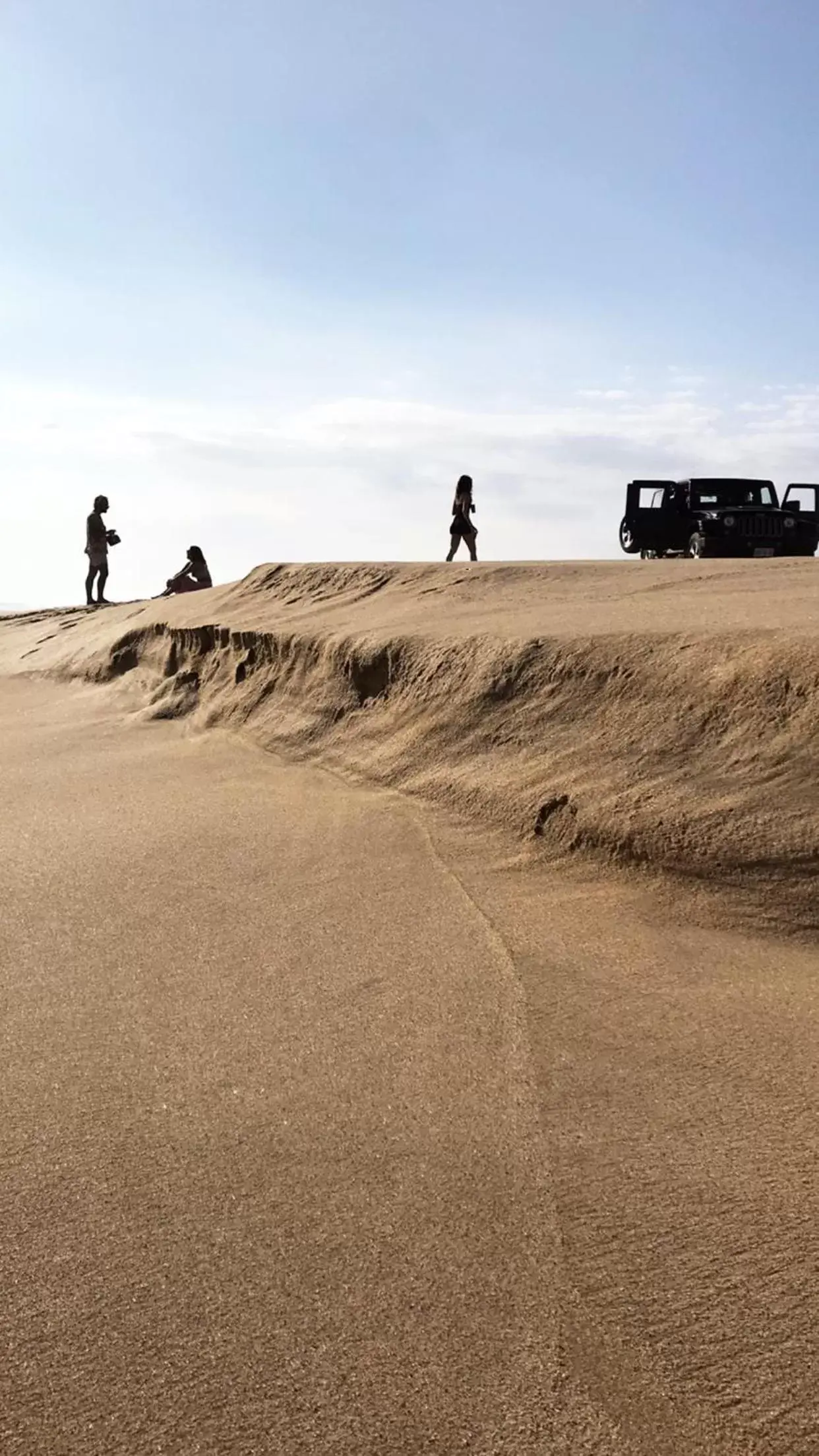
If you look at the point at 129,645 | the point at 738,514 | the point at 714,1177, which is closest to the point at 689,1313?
the point at 714,1177

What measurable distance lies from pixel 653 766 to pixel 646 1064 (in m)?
1.25

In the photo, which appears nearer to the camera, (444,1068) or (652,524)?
(444,1068)

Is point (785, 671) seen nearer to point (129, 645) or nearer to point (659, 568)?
point (659, 568)

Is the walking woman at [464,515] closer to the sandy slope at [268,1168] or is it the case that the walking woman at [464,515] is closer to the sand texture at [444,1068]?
the sand texture at [444,1068]

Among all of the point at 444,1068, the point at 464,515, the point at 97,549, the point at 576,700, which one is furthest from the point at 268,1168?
the point at 97,549

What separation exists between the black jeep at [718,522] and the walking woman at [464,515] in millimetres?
3364

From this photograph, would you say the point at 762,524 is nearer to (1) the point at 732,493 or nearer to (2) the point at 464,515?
(1) the point at 732,493

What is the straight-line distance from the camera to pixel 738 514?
13320 mm

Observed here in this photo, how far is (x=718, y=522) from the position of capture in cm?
1331

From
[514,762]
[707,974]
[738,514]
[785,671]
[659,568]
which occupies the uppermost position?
[738,514]

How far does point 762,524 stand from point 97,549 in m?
7.82

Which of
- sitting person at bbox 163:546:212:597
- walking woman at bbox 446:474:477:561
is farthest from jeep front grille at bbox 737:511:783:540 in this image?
sitting person at bbox 163:546:212:597

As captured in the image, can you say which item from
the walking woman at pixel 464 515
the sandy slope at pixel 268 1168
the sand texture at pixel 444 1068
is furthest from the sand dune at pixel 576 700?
the walking woman at pixel 464 515

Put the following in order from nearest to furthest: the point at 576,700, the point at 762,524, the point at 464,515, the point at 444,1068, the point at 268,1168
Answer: the point at 268,1168 < the point at 444,1068 < the point at 576,700 < the point at 464,515 < the point at 762,524
